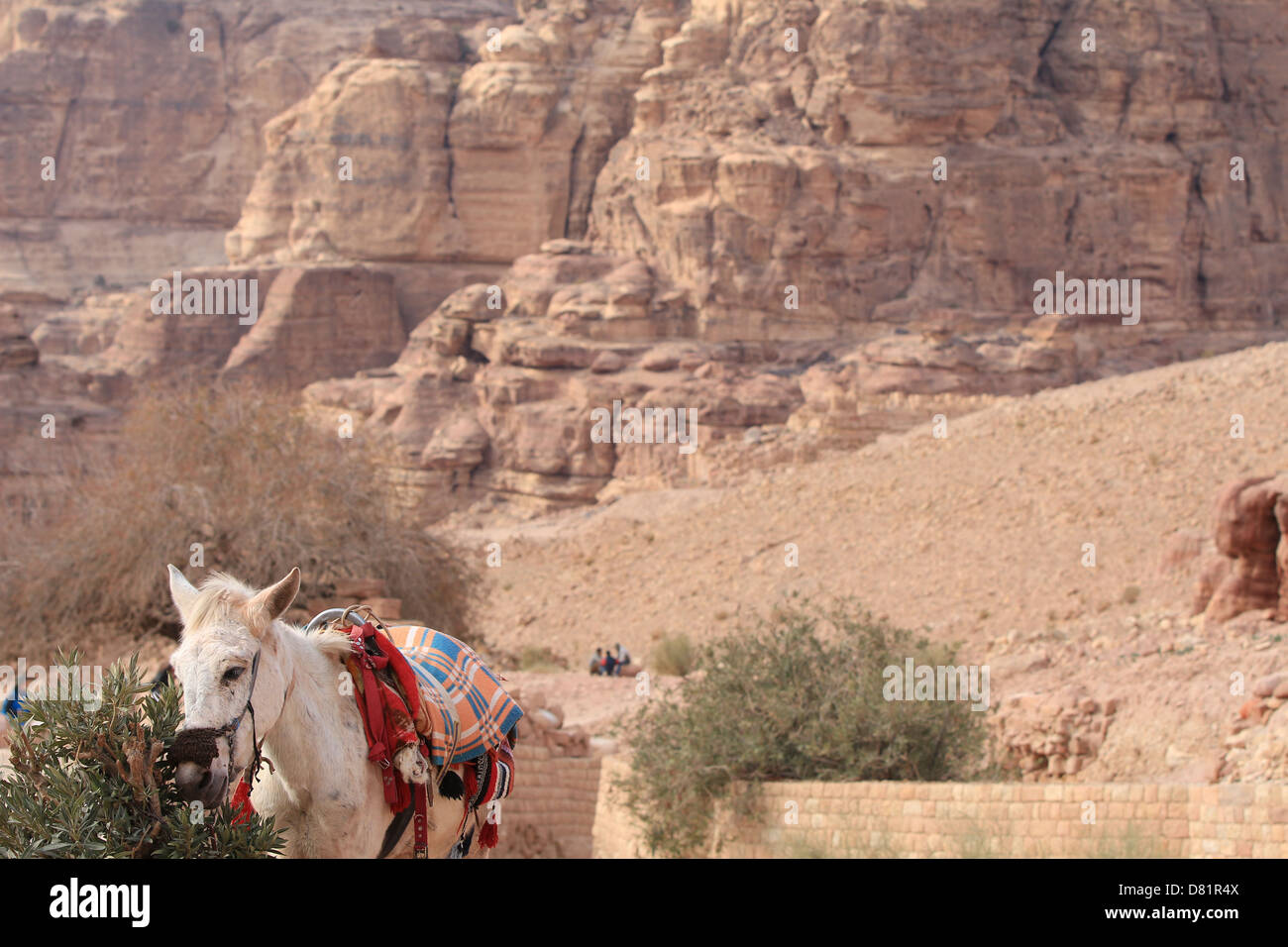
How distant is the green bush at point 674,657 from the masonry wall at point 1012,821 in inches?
459

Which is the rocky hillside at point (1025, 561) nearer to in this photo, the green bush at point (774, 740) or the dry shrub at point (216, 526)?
the green bush at point (774, 740)

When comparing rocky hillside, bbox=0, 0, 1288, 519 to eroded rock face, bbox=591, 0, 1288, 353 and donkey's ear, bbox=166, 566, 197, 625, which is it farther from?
donkey's ear, bbox=166, 566, 197, 625

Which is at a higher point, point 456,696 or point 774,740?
point 456,696

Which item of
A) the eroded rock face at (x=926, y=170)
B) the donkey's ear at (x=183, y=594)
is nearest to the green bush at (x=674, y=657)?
the donkey's ear at (x=183, y=594)

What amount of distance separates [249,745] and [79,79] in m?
92.2

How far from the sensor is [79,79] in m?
89.9

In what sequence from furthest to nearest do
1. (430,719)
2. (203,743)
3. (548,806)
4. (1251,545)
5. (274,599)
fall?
(1251,545)
(548,806)
(430,719)
(274,599)
(203,743)

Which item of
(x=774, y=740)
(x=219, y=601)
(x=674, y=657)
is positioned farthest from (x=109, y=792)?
(x=674, y=657)

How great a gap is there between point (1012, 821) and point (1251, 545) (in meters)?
8.69

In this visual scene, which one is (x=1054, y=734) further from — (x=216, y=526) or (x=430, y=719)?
(x=216, y=526)

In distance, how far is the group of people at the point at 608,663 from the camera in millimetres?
24328

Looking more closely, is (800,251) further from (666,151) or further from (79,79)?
(79,79)

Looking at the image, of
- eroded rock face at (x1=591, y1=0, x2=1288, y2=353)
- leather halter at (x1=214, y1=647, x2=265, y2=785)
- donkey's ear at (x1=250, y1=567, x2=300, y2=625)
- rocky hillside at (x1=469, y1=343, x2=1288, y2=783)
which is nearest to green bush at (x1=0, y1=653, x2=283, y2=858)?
leather halter at (x1=214, y1=647, x2=265, y2=785)

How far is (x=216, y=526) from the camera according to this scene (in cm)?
1942
